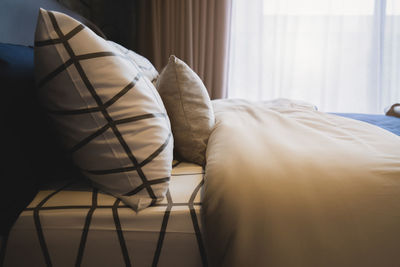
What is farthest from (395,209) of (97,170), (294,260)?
(97,170)

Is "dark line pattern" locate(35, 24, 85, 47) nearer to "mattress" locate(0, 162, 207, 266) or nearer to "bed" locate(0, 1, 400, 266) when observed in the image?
"bed" locate(0, 1, 400, 266)

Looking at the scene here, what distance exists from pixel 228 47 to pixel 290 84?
2.58ft

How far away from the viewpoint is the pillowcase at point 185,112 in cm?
76

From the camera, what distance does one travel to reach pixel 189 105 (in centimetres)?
77

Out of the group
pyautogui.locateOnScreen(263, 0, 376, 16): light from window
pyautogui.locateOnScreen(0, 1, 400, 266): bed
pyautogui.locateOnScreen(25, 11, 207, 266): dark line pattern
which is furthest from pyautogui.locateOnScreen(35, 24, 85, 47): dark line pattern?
pyautogui.locateOnScreen(263, 0, 376, 16): light from window

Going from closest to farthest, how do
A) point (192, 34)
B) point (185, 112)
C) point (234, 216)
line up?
point (234, 216), point (185, 112), point (192, 34)

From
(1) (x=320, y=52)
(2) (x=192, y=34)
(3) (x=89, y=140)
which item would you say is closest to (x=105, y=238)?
(3) (x=89, y=140)

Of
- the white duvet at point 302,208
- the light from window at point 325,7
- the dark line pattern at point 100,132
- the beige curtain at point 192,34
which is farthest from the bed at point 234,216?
the light from window at point 325,7

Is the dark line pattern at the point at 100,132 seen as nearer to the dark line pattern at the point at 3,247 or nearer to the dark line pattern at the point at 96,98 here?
the dark line pattern at the point at 96,98

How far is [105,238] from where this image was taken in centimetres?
52

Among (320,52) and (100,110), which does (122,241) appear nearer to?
(100,110)

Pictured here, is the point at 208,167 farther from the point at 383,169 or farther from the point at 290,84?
the point at 290,84

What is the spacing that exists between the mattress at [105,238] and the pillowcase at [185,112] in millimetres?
270

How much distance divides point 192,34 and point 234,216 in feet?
7.91
